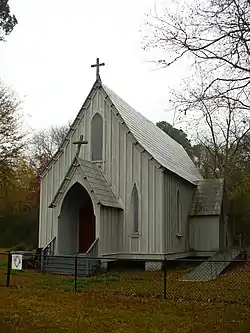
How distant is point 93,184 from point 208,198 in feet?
28.6

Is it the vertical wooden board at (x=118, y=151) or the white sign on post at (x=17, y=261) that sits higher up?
the vertical wooden board at (x=118, y=151)

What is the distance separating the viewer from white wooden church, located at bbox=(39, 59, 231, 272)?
65.9ft

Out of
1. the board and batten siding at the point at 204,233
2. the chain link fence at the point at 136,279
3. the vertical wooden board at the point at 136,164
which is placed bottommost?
the chain link fence at the point at 136,279

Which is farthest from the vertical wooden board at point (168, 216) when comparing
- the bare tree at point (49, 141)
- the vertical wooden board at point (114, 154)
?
the bare tree at point (49, 141)

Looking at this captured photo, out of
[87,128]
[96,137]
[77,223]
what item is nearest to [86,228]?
[77,223]

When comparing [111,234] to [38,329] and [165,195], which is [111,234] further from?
[38,329]

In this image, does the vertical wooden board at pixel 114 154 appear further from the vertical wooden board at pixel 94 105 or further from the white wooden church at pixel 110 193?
the vertical wooden board at pixel 94 105

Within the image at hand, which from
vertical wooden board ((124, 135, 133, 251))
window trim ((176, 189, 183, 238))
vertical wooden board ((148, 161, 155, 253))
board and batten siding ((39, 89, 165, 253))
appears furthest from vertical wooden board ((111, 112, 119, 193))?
window trim ((176, 189, 183, 238))

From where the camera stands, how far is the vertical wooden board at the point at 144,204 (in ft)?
66.7

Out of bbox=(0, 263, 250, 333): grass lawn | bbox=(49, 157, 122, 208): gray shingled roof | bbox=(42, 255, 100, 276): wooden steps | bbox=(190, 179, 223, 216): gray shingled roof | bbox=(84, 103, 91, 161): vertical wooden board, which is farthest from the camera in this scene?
bbox=(190, 179, 223, 216): gray shingled roof

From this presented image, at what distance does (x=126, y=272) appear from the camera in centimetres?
1944

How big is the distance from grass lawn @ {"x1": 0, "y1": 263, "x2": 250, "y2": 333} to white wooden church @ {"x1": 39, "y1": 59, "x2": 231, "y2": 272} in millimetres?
4628

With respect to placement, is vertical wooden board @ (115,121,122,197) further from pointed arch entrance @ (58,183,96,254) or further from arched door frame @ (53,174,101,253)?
arched door frame @ (53,174,101,253)

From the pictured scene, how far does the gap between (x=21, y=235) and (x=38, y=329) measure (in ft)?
115
